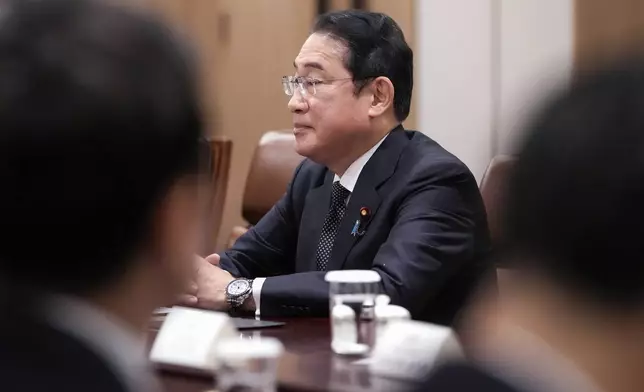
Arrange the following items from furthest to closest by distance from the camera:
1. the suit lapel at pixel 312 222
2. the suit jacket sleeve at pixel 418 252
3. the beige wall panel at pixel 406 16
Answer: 1. the beige wall panel at pixel 406 16
2. the suit lapel at pixel 312 222
3. the suit jacket sleeve at pixel 418 252

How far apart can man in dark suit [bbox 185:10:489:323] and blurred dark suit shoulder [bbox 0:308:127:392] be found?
1556mm

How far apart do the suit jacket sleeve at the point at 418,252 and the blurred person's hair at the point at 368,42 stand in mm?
369

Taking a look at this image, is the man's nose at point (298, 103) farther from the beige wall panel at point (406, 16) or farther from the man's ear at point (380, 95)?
the beige wall panel at point (406, 16)

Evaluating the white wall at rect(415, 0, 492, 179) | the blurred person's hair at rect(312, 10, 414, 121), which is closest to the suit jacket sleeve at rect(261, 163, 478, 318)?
the blurred person's hair at rect(312, 10, 414, 121)

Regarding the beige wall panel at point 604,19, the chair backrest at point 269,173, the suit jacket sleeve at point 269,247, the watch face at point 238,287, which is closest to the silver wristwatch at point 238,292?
the watch face at point 238,287

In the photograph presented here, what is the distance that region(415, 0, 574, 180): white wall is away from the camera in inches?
190

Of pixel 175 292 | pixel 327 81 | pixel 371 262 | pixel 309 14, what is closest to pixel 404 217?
pixel 371 262

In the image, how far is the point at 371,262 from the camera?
2.66 metres

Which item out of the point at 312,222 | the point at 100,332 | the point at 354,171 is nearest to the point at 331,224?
the point at 312,222

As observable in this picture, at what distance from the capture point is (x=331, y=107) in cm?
290

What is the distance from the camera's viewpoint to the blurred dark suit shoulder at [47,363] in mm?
843

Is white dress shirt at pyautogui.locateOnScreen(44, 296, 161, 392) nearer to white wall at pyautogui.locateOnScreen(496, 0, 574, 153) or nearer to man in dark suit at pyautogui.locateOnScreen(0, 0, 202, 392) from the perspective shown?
man in dark suit at pyautogui.locateOnScreen(0, 0, 202, 392)

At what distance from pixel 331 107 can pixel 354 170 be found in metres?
0.20

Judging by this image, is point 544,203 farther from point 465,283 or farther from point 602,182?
point 465,283
